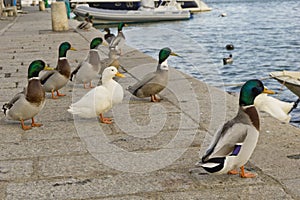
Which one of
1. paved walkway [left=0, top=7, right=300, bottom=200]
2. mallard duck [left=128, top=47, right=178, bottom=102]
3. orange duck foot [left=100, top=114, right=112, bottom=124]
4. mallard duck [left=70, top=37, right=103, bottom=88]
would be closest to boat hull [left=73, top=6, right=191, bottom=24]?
mallard duck [left=70, top=37, right=103, bottom=88]

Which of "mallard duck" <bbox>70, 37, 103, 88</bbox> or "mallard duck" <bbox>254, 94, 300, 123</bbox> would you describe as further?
"mallard duck" <bbox>70, 37, 103, 88</bbox>

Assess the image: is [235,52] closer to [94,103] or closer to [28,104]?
[94,103]

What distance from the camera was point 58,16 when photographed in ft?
54.2

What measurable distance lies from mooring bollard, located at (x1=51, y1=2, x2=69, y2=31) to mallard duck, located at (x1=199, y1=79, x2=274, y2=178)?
13.4 m

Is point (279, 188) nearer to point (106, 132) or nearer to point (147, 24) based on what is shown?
point (106, 132)

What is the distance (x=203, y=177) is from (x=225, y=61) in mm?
13339

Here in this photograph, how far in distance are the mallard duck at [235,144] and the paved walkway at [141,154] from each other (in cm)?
15

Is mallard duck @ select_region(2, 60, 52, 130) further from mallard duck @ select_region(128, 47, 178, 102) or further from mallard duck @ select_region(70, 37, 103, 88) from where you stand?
mallard duck @ select_region(70, 37, 103, 88)

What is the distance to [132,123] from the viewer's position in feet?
16.8

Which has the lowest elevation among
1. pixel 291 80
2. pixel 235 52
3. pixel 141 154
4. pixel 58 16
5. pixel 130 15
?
pixel 130 15

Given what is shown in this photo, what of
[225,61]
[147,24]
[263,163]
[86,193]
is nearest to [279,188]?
[263,163]

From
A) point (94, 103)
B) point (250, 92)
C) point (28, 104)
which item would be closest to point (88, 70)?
point (94, 103)

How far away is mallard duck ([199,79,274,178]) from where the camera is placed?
3.42m

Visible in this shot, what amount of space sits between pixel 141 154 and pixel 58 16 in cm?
1300
